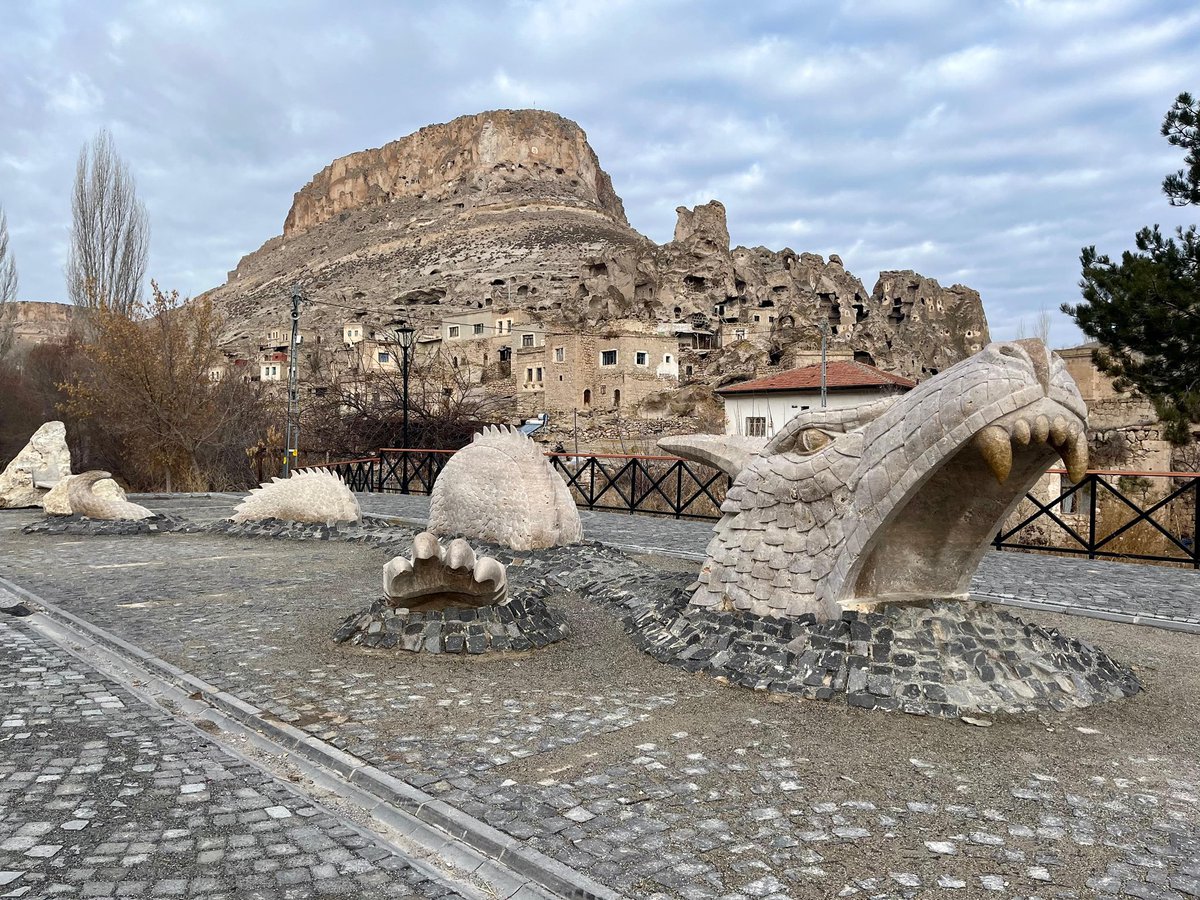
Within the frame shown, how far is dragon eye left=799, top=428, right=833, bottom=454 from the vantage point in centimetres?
499

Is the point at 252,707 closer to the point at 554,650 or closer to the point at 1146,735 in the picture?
the point at 554,650

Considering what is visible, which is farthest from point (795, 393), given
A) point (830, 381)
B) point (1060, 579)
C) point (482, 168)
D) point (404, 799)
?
point (482, 168)

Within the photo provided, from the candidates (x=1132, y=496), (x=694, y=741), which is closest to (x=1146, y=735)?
(x=694, y=741)

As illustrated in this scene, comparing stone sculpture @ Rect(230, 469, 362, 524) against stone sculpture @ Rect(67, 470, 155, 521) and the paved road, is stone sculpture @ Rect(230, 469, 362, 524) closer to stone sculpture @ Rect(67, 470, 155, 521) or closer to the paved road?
the paved road

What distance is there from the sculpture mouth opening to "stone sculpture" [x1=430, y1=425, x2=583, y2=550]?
427 centimetres

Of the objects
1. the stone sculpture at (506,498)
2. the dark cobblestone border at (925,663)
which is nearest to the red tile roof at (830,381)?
the stone sculpture at (506,498)

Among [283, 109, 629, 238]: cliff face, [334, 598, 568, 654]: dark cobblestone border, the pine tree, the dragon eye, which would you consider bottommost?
[334, 598, 568, 654]: dark cobblestone border

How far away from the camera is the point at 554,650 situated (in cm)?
533

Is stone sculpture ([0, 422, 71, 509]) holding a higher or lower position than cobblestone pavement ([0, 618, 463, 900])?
higher

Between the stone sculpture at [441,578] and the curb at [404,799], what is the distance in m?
1.18

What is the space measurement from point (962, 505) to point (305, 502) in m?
8.99

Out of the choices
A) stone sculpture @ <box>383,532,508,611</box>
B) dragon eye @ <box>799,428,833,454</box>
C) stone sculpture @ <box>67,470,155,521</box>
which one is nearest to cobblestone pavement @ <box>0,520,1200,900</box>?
stone sculpture @ <box>383,532,508,611</box>

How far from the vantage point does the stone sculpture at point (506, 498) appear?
851 cm

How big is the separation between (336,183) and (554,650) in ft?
382
